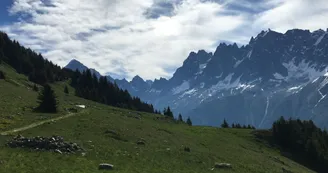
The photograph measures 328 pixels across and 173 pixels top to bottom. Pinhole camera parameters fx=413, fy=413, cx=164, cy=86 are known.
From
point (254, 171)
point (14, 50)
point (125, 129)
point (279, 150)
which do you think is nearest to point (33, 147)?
point (125, 129)

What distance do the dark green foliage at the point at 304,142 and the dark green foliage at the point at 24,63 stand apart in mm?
89204

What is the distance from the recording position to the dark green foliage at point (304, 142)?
309 feet

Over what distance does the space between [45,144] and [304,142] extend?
239 ft

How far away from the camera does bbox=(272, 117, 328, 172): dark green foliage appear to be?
94188 millimetres

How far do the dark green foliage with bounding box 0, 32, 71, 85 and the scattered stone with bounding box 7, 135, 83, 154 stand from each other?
110014 mm

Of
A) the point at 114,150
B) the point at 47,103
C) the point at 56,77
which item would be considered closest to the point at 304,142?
the point at 47,103

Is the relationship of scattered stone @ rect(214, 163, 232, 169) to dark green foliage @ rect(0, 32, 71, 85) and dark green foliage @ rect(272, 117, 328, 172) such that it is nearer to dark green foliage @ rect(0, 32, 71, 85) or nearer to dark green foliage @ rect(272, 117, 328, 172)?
dark green foliage @ rect(272, 117, 328, 172)

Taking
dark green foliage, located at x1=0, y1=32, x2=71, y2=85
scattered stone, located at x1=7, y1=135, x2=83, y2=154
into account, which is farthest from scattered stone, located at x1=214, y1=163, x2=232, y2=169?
dark green foliage, located at x1=0, y1=32, x2=71, y2=85

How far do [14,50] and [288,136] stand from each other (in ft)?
390

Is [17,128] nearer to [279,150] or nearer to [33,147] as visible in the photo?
[33,147]

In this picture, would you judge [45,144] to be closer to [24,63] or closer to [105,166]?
[105,166]

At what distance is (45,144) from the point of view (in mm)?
44344

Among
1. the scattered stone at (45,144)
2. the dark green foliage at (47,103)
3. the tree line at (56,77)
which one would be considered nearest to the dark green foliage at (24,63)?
the tree line at (56,77)

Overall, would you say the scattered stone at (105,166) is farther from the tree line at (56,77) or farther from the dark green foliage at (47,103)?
the tree line at (56,77)
